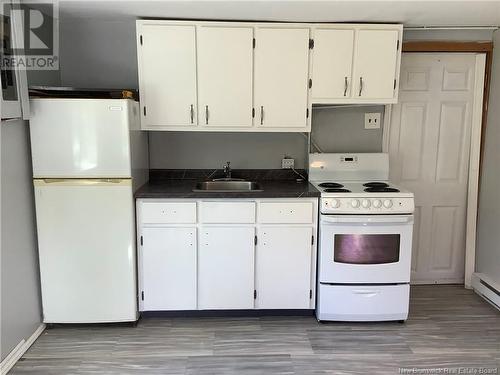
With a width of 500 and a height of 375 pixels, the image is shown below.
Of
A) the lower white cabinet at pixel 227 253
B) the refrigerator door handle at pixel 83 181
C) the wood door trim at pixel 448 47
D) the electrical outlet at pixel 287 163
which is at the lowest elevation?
the lower white cabinet at pixel 227 253

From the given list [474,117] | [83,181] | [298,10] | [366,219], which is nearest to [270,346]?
[366,219]

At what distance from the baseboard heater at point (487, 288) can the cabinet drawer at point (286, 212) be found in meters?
1.63

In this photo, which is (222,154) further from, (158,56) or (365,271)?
(365,271)

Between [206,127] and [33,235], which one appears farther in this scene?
[206,127]

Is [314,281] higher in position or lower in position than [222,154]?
lower

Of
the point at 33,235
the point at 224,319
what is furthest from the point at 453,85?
the point at 33,235

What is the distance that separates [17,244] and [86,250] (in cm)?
41

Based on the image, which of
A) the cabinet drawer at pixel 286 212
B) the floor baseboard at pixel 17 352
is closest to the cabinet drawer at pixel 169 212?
the cabinet drawer at pixel 286 212

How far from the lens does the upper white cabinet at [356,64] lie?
3020 mm

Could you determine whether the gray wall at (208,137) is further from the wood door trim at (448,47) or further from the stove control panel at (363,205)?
the stove control panel at (363,205)

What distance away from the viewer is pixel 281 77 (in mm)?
3049

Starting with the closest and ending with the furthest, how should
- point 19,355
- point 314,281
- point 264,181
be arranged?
point 19,355 → point 314,281 → point 264,181

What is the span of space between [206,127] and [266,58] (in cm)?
65

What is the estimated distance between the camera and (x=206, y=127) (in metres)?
3.09
